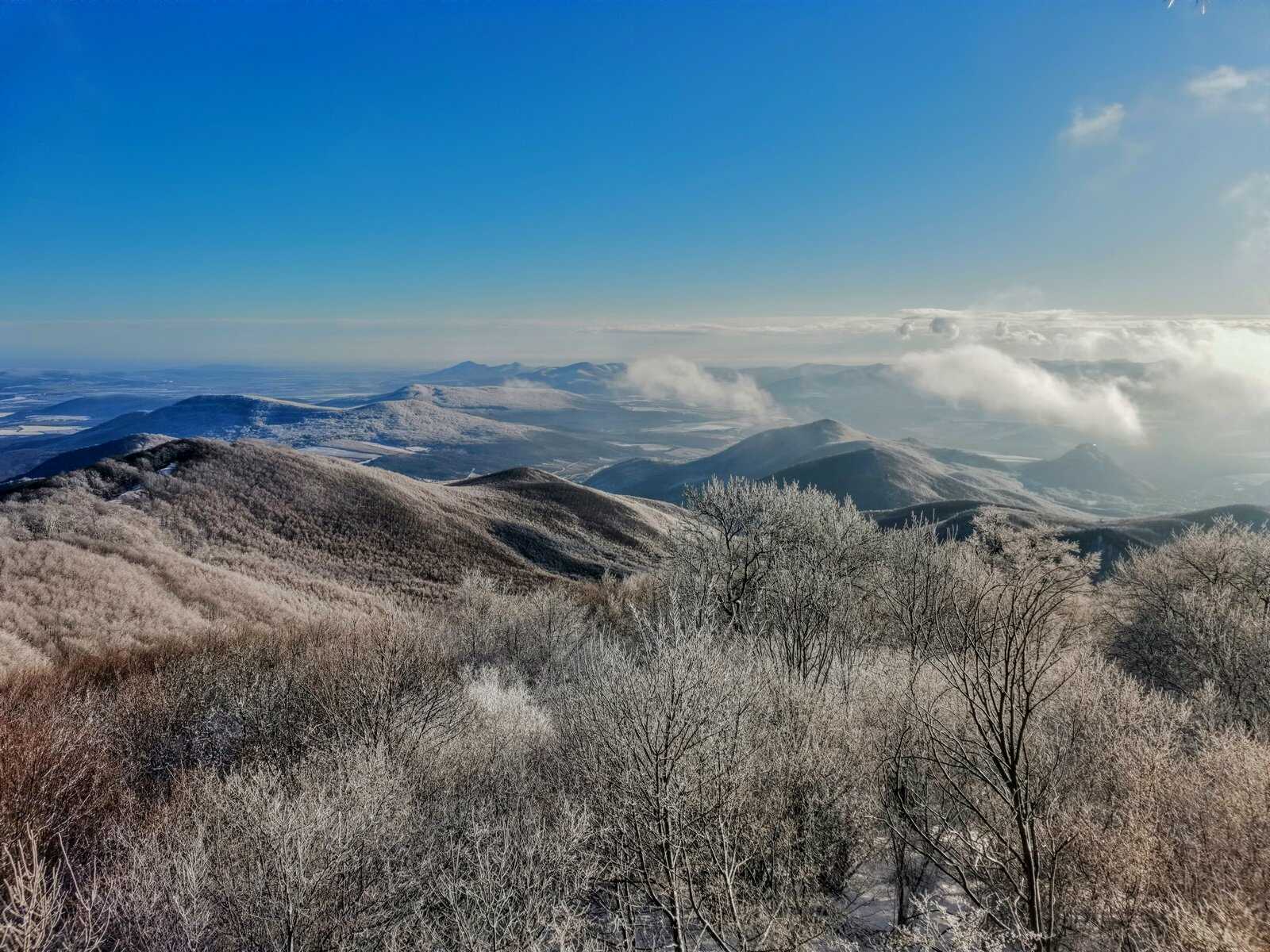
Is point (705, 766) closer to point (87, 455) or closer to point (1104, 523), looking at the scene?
point (1104, 523)

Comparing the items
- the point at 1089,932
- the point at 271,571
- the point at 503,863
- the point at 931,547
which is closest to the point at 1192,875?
the point at 1089,932

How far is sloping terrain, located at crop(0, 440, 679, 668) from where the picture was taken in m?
36.8

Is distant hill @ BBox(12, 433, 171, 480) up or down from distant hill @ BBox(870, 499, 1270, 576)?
up

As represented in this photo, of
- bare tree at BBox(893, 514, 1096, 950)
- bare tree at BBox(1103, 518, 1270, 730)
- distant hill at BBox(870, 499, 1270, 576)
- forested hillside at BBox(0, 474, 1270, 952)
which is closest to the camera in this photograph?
bare tree at BBox(893, 514, 1096, 950)

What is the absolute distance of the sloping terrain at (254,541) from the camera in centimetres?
3681

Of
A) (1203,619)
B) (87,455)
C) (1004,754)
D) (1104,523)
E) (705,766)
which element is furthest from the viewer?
(87,455)

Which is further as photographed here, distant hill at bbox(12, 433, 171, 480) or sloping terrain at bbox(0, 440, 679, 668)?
distant hill at bbox(12, 433, 171, 480)

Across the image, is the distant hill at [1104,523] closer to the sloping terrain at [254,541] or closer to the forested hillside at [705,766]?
the sloping terrain at [254,541]

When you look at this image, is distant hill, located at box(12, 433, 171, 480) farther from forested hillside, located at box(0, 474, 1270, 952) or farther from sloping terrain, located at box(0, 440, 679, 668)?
forested hillside, located at box(0, 474, 1270, 952)

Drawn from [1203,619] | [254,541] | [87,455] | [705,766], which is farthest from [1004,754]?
[87,455]

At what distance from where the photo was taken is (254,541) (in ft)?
200

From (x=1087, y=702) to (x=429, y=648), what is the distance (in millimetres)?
26241

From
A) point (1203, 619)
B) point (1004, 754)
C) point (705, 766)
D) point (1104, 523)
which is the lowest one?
point (1104, 523)

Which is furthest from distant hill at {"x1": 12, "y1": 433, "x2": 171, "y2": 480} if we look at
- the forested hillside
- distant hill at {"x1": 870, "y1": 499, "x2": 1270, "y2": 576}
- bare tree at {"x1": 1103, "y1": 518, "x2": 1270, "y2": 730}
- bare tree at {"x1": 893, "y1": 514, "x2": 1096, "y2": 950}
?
bare tree at {"x1": 1103, "y1": 518, "x2": 1270, "y2": 730}
